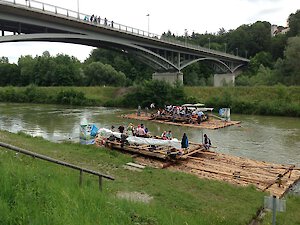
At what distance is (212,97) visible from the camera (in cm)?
4575

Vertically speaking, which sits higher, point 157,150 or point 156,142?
point 156,142

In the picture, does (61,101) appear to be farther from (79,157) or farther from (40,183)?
(40,183)

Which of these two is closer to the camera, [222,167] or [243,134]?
[222,167]

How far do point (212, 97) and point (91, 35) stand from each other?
718 inches

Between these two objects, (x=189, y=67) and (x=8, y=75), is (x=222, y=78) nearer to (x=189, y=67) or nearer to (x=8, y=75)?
(x=189, y=67)

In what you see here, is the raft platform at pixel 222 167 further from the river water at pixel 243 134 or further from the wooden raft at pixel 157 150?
the river water at pixel 243 134

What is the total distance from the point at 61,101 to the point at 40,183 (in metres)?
52.3

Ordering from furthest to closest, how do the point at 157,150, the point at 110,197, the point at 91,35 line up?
the point at 91,35, the point at 157,150, the point at 110,197

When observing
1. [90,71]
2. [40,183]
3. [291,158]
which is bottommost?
[291,158]

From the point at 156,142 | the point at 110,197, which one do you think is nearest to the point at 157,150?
the point at 156,142

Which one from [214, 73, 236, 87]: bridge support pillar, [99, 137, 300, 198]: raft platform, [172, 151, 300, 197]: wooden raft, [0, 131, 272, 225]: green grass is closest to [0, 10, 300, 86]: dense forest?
[214, 73, 236, 87]: bridge support pillar

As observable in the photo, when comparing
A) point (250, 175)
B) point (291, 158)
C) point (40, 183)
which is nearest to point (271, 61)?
point (291, 158)

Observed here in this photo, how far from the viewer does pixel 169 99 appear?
4588 centimetres

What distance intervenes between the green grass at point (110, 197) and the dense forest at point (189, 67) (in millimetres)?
45663
